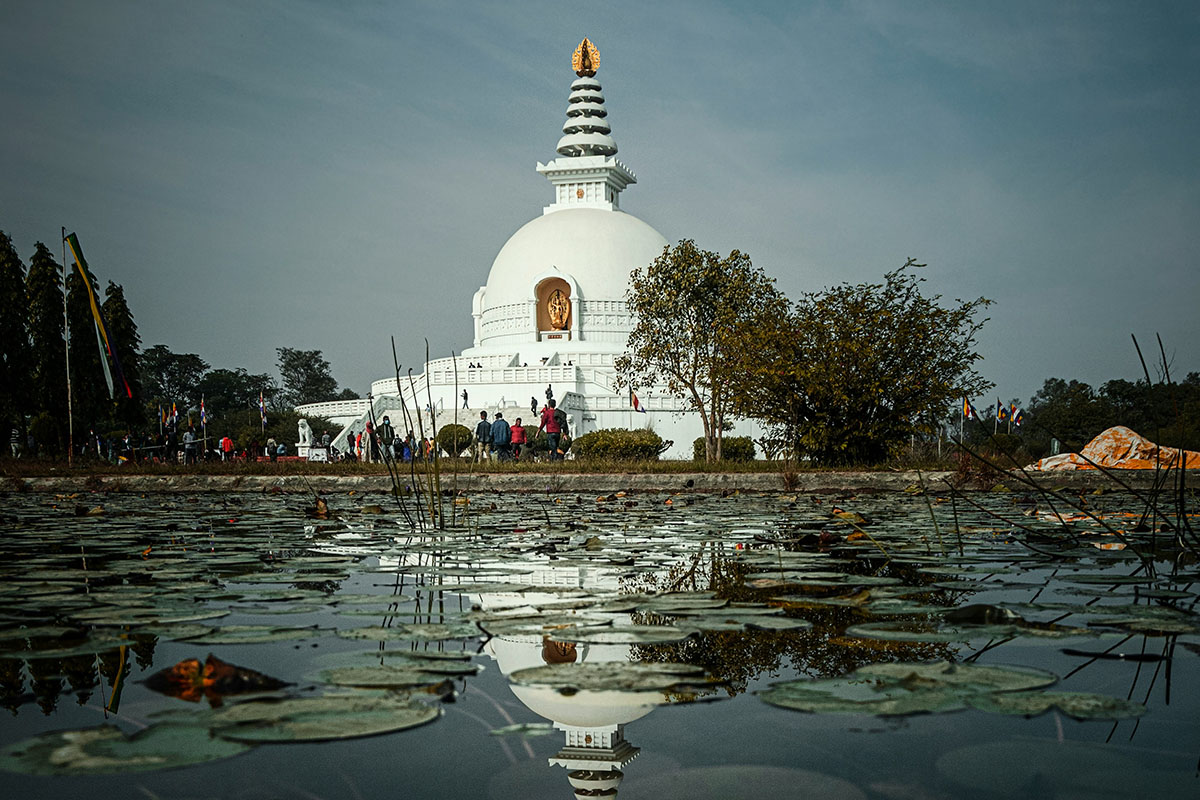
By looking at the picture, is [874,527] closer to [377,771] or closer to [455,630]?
[455,630]

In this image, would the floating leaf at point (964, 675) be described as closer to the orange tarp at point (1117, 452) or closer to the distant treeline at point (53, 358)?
the orange tarp at point (1117, 452)

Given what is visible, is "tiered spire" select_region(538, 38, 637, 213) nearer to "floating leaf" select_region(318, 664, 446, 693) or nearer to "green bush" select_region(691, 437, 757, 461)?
"green bush" select_region(691, 437, 757, 461)

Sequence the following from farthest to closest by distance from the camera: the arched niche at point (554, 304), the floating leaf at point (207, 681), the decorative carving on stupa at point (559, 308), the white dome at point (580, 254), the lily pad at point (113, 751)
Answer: the decorative carving on stupa at point (559, 308), the arched niche at point (554, 304), the white dome at point (580, 254), the floating leaf at point (207, 681), the lily pad at point (113, 751)

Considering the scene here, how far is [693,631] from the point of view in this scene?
87.3 inches

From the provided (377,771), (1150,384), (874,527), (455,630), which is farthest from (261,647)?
(874,527)

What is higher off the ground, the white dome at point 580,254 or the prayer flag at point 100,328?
the white dome at point 580,254

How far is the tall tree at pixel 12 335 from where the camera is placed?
26.0 m

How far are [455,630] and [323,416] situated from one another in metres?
37.4

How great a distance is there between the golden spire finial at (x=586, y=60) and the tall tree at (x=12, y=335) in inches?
1120

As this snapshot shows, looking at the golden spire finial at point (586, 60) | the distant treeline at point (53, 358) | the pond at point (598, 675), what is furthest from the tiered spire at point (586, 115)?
the pond at point (598, 675)

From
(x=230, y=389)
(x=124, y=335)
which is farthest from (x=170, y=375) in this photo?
(x=124, y=335)

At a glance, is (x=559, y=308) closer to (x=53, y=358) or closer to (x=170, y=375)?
(x=53, y=358)

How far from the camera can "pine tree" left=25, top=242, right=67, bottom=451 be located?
26922 mm

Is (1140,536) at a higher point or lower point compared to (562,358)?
lower
